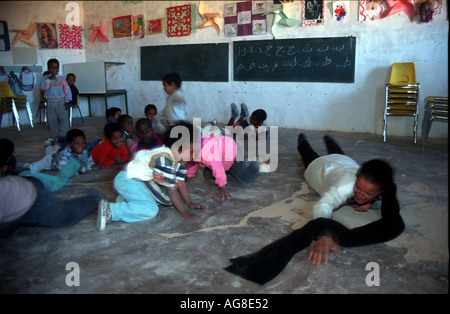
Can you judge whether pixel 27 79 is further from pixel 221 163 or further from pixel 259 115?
pixel 221 163

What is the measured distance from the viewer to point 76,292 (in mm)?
1586

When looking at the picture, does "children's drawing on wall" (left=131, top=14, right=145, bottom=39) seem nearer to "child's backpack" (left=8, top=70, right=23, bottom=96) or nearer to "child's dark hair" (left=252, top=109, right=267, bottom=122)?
"child's backpack" (left=8, top=70, right=23, bottom=96)

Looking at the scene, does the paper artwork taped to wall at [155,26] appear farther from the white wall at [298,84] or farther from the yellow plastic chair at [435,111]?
the yellow plastic chair at [435,111]

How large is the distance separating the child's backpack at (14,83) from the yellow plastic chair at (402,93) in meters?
6.66

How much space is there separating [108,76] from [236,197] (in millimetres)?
6763

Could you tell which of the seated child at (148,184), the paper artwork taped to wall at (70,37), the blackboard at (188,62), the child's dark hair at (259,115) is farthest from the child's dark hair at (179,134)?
the paper artwork taped to wall at (70,37)

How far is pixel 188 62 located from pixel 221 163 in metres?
5.08

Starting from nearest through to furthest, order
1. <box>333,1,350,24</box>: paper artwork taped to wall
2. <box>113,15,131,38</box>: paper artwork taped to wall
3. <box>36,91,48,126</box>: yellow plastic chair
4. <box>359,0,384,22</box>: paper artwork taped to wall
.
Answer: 1. <box>359,0,384,22</box>: paper artwork taped to wall
2. <box>333,1,350,24</box>: paper artwork taped to wall
3. <box>36,91,48,126</box>: yellow plastic chair
4. <box>113,15,131,38</box>: paper artwork taped to wall

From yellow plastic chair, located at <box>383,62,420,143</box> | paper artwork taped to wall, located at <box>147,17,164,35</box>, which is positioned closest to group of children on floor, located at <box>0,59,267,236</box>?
yellow plastic chair, located at <box>383,62,420,143</box>

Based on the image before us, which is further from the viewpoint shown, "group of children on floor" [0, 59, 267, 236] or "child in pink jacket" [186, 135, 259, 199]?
"child in pink jacket" [186, 135, 259, 199]

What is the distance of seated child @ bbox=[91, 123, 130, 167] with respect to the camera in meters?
3.82

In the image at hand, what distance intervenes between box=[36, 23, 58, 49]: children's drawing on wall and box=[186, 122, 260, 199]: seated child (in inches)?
246

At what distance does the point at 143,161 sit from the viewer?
2.31m
